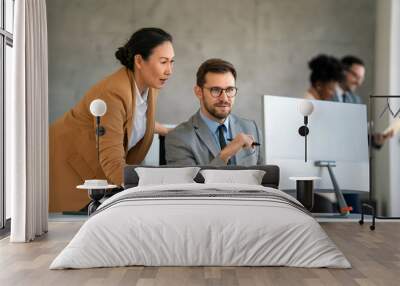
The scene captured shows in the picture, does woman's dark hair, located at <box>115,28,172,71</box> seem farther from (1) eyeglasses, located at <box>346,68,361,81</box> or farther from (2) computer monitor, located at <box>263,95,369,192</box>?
(1) eyeglasses, located at <box>346,68,361,81</box>

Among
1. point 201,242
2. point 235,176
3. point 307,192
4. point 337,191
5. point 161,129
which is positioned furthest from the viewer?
point 337,191

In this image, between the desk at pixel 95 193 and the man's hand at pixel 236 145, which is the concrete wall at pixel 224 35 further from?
the desk at pixel 95 193

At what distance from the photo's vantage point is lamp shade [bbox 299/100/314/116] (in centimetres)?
796

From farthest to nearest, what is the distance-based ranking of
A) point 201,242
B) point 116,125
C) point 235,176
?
point 116,125
point 235,176
point 201,242

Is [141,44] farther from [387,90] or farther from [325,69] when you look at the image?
[387,90]

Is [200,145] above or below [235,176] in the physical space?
above

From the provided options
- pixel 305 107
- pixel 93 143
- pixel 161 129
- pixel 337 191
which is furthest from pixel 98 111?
pixel 337 191

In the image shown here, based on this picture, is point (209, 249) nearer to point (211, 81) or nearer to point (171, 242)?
point (171, 242)

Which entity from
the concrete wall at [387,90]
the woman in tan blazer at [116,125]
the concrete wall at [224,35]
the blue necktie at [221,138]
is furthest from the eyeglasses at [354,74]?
the woman in tan blazer at [116,125]

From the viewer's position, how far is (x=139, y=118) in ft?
25.9

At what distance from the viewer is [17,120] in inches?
251

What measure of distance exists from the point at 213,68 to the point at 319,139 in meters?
1.58

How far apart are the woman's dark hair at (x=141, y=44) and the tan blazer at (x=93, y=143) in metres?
0.16

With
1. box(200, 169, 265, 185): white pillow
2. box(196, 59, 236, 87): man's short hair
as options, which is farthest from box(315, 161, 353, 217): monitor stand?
box(196, 59, 236, 87): man's short hair
